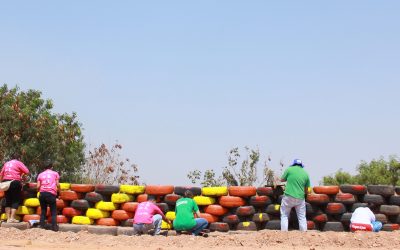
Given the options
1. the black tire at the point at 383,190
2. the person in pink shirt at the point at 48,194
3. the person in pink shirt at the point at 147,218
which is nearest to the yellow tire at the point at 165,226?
the person in pink shirt at the point at 147,218

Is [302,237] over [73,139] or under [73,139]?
under

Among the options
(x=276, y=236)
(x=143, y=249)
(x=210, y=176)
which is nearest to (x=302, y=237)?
(x=276, y=236)

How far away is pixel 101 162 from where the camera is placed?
74.3 feet

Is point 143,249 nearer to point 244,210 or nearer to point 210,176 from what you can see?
point 244,210

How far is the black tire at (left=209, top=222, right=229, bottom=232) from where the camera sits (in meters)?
13.7

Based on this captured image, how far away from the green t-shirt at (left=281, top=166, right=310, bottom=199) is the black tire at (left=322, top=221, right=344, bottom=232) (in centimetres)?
99

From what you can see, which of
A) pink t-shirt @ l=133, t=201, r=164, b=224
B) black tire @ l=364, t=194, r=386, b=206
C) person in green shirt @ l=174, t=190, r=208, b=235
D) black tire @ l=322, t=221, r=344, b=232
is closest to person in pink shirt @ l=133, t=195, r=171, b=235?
pink t-shirt @ l=133, t=201, r=164, b=224

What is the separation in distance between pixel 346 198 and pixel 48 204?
6.82 m

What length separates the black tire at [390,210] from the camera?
1332cm

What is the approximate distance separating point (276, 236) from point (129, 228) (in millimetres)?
3788

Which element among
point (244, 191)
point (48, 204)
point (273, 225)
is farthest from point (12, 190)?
point (273, 225)

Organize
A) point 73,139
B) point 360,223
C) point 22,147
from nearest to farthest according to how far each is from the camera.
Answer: point 360,223
point 22,147
point 73,139

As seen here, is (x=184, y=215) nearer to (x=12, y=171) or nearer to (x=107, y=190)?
(x=107, y=190)

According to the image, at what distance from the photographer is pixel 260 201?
44.9 ft
